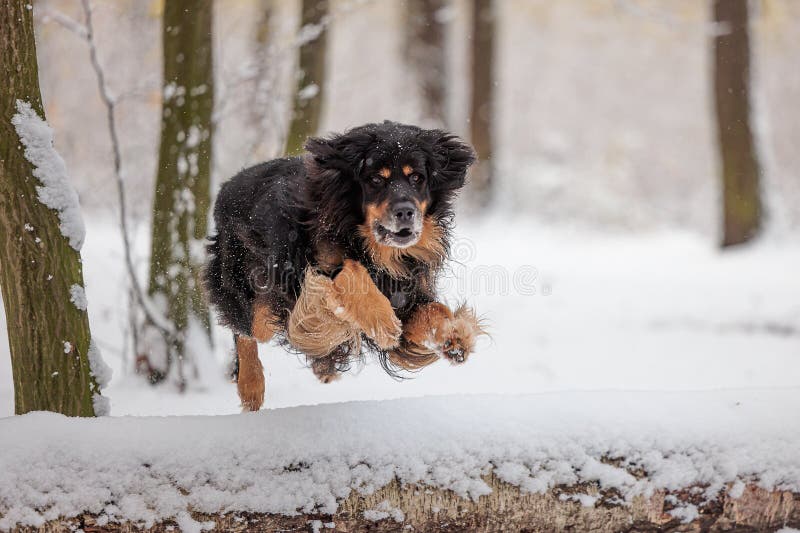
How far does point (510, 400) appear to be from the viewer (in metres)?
3.03

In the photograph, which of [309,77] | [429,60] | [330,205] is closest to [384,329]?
[330,205]

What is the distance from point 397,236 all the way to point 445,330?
52 centimetres

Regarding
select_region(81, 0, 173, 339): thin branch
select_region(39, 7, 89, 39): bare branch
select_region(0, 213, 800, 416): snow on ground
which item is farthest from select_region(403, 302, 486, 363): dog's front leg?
select_region(39, 7, 89, 39): bare branch

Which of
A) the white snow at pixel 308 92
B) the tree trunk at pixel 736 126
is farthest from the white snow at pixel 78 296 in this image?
the tree trunk at pixel 736 126

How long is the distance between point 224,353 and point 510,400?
12.6 ft

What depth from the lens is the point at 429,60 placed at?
14469 mm

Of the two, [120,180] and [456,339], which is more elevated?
[120,180]

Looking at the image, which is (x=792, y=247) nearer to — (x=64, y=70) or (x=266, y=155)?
(x=266, y=155)

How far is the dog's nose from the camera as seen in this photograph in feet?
11.7

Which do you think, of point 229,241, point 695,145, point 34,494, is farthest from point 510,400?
point 695,145

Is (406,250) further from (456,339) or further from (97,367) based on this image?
(97,367)

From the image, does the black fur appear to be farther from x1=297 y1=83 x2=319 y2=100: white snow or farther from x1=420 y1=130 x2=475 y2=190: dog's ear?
x1=297 y1=83 x2=319 y2=100: white snow

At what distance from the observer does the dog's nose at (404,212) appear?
11.7 ft

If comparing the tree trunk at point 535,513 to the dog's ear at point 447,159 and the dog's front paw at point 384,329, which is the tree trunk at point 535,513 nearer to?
the dog's front paw at point 384,329
